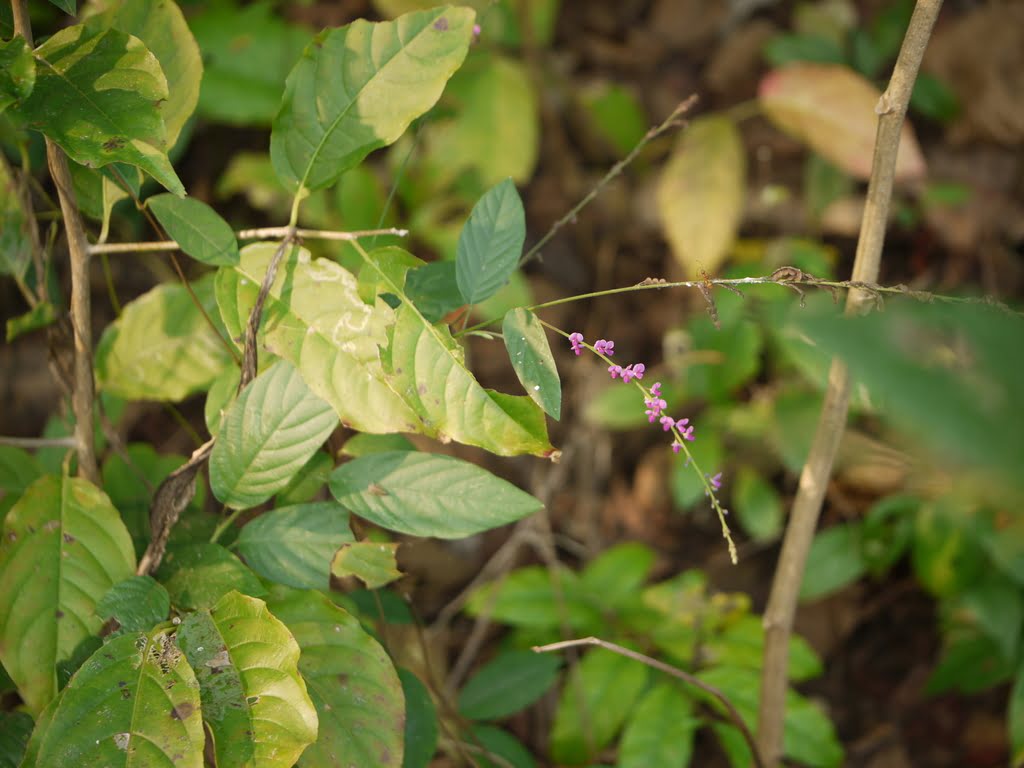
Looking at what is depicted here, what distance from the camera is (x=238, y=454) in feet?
2.86

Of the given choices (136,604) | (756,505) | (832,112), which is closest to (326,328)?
(136,604)

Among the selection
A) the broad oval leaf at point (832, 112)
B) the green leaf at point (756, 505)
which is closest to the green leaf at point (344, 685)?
the green leaf at point (756, 505)

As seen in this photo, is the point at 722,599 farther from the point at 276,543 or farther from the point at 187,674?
the point at 187,674

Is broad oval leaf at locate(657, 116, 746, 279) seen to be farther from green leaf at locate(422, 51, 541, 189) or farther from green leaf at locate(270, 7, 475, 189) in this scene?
green leaf at locate(270, 7, 475, 189)

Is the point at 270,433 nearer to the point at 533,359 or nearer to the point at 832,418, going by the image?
the point at 533,359

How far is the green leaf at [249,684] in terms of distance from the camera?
757 mm

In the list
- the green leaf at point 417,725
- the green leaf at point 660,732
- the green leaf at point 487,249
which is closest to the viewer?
the green leaf at point 487,249

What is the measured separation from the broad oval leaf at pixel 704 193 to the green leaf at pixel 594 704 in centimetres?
100

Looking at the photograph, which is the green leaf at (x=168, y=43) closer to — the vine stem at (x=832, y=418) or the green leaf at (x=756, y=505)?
the vine stem at (x=832, y=418)

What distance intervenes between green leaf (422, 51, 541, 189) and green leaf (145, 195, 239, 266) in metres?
1.20

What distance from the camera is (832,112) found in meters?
1.85

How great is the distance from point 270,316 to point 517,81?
140 cm

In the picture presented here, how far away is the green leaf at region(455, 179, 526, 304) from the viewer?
2.68 ft

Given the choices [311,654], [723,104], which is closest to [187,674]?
[311,654]
